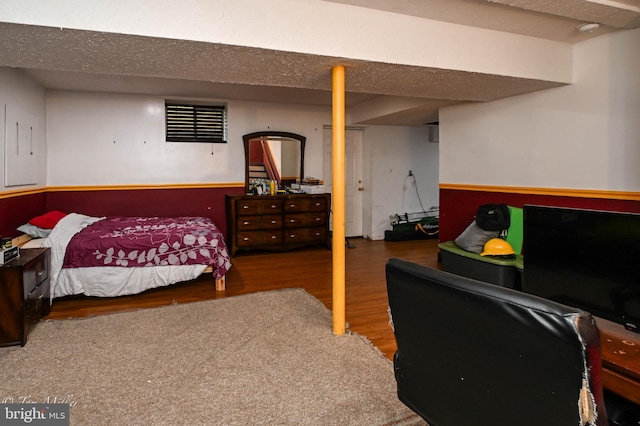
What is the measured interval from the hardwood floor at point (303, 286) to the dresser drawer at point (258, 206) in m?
0.64

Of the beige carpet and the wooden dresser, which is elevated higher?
the wooden dresser

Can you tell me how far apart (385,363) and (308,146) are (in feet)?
15.7

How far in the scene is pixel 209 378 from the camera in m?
2.40

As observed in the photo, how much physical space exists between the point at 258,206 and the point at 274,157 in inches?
40.9

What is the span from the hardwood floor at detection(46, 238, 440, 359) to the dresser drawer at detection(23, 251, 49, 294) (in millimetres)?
410

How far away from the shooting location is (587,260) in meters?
1.69

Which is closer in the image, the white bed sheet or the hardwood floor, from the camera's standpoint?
the hardwood floor

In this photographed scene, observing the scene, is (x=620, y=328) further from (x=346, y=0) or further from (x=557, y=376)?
(x=346, y=0)

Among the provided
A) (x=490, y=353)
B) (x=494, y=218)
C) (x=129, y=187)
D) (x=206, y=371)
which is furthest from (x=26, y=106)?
(x=490, y=353)

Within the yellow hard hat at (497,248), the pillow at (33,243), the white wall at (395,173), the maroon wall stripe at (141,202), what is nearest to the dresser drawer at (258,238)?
the maroon wall stripe at (141,202)

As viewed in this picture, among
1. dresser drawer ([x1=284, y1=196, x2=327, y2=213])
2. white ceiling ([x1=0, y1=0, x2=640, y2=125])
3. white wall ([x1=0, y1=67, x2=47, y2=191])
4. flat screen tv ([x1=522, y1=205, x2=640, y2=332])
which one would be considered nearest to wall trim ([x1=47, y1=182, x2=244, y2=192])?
white wall ([x1=0, y1=67, x2=47, y2=191])

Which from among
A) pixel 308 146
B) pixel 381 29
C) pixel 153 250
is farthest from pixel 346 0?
pixel 308 146

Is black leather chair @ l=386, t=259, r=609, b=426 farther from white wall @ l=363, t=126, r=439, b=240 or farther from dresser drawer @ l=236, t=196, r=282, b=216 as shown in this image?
white wall @ l=363, t=126, r=439, b=240

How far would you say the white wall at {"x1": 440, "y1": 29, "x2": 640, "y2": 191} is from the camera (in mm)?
3354
